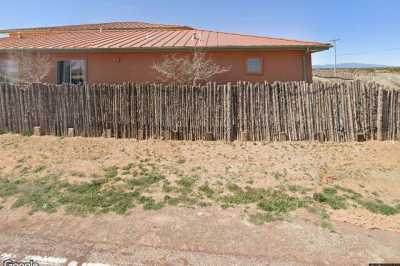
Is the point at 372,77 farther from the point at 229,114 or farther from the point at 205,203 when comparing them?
the point at 205,203

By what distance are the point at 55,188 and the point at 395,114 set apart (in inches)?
324

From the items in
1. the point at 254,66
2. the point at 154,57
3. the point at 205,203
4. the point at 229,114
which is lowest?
the point at 205,203

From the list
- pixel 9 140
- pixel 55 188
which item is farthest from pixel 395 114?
pixel 9 140

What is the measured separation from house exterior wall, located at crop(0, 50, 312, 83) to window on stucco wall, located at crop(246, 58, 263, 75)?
114mm

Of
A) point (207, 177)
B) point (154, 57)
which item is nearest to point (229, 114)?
point (207, 177)

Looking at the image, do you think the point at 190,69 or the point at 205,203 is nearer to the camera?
the point at 205,203

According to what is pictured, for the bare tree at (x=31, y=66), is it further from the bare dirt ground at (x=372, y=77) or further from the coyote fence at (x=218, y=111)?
the bare dirt ground at (x=372, y=77)

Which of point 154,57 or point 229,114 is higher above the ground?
point 154,57

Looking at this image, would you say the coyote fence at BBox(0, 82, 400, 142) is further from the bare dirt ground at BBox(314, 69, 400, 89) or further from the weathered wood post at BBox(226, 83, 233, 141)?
the bare dirt ground at BBox(314, 69, 400, 89)

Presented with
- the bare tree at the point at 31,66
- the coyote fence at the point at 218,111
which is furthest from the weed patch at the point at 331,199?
the bare tree at the point at 31,66

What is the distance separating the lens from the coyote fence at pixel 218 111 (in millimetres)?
7414

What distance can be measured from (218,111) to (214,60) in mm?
3640

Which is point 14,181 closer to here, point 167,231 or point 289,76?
point 167,231

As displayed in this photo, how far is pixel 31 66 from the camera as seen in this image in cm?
1104
